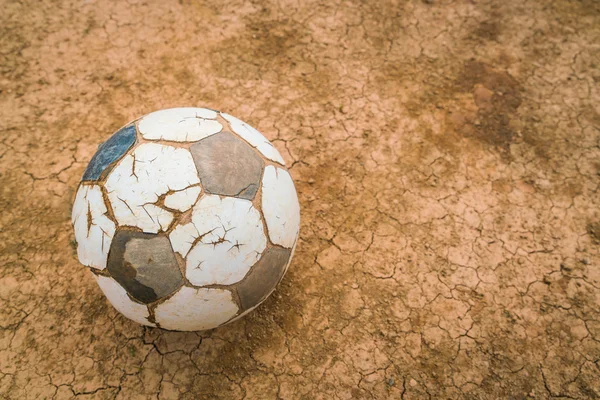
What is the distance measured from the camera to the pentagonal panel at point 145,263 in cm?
150

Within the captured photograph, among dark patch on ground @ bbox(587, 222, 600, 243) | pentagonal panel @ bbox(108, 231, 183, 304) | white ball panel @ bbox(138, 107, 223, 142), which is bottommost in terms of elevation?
dark patch on ground @ bbox(587, 222, 600, 243)

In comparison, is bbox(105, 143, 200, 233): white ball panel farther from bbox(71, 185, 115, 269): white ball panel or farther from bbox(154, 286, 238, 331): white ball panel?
bbox(154, 286, 238, 331): white ball panel

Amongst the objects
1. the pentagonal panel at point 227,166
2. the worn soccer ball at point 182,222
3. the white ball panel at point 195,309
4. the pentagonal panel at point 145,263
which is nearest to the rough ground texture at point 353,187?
the white ball panel at point 195,309

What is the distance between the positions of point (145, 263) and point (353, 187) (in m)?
1.49

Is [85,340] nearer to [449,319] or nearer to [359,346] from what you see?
[359,346]

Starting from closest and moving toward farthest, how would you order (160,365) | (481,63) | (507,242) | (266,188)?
(266,188), (160,365), (507,242), (481,63)

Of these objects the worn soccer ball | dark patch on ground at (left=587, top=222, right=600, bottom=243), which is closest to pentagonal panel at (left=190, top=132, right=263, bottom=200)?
the worn soccer ball

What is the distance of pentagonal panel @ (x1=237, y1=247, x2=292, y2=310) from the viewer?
164 cm

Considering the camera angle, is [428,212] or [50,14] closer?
[428,212]

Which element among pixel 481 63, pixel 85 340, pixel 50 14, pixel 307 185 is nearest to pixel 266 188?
pixel 307 185

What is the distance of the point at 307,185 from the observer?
2.61 metres

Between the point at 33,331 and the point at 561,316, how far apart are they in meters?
2.93

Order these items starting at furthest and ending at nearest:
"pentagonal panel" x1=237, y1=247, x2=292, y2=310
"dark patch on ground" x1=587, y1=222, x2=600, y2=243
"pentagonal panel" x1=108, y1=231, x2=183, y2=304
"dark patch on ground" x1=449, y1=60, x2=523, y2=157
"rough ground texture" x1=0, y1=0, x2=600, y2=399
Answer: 1. "dark patch on ground" x1=449, y1=60, x2=523, y2=157
2. "dark patch on ground" x1=587, y1=222, x2=600, y2=243
3. "rough ground texture" x1=0, y1=0, x2=600, y2=399
4. "pentagonal panel" x1=237, y1=247, x2=292, y2=310
5. "pentagonal panel" x1=108, y1=231, x2=183, y2=304

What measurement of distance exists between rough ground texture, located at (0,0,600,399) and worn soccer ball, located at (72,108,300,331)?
624 millimetres
